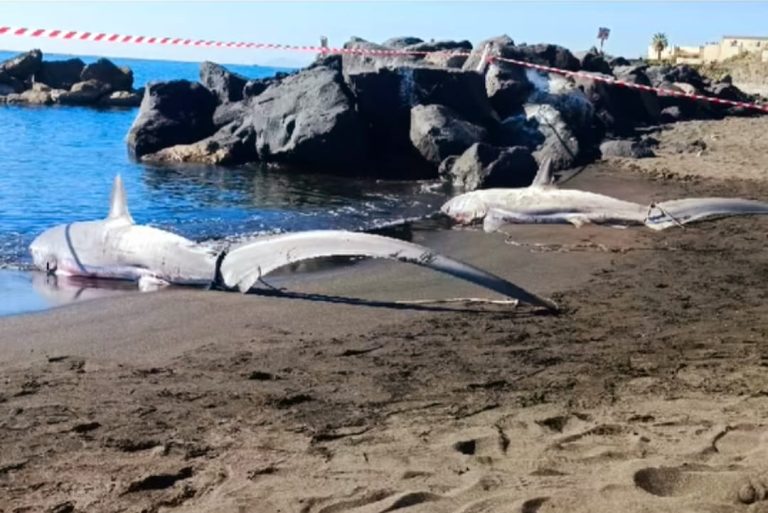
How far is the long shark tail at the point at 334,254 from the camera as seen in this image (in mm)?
7488

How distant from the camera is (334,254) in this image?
A: 7984 mm

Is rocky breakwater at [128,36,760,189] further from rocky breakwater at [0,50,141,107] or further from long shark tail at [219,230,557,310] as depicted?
rocky breakwater at [0,50,141,107]

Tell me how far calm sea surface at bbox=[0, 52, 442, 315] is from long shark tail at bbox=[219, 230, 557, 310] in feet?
6.22

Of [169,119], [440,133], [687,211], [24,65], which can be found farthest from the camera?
[24,65]

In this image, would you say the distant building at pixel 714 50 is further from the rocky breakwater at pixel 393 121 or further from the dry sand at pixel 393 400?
the dry sand at pixel 393 400

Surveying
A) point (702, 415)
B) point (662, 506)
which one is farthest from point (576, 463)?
point (702, 415)

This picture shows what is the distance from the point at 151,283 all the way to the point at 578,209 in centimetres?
610

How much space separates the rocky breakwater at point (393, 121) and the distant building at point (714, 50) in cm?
5535

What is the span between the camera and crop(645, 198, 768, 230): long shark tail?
38.1ft

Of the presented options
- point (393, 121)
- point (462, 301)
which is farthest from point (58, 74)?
point (462, 301)

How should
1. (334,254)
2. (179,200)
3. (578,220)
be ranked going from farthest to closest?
(179,200) → (578,220) → (334,254)

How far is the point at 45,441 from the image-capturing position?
456 cm

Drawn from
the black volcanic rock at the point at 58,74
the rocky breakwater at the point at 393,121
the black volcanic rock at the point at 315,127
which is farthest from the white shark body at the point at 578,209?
the black volcanic rock at the point at 58,74

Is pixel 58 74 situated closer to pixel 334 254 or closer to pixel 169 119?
pixel 169 119
